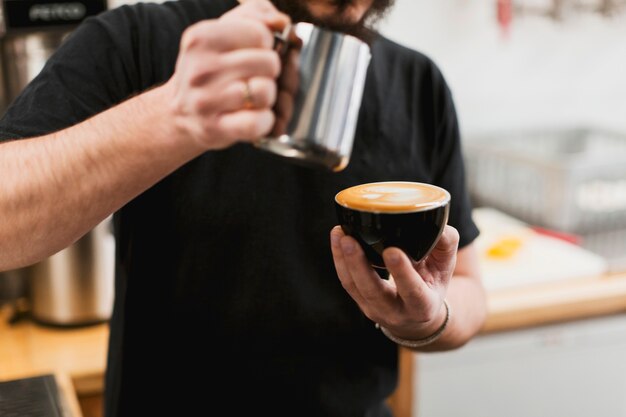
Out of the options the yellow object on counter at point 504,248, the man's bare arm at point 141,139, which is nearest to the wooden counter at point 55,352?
the man's bare arm at point 141,139

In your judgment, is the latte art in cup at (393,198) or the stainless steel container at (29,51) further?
the stainless steel container at (29,51)

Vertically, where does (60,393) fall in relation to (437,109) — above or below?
below

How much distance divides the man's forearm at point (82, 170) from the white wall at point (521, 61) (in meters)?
1.63

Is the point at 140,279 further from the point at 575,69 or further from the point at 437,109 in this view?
the point at 575,69

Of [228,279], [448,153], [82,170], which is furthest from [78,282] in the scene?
[82,170]

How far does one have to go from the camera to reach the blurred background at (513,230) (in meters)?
1.69

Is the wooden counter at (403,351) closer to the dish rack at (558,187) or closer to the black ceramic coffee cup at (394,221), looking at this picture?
the dish rack at (558,187)

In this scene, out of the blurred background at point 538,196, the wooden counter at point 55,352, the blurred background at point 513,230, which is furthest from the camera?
the blurred background at point 538,196

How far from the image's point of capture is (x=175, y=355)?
1201mm

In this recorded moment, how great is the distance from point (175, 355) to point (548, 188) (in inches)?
51.3

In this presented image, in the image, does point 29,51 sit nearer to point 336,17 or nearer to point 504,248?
point 336,17

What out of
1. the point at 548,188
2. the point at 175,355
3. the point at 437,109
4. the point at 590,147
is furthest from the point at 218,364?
the point at 590,147

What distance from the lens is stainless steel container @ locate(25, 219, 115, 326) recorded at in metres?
1.71

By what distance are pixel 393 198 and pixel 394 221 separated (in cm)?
5
